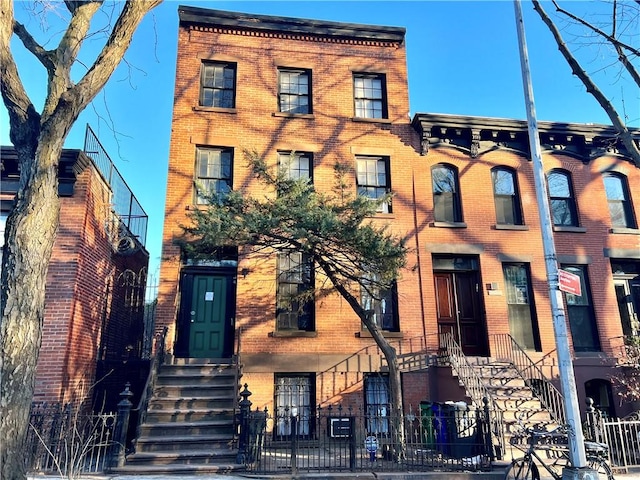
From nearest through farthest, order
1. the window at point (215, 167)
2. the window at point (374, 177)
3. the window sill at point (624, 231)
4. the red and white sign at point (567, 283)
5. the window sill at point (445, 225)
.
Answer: the red and white sign at point (567, 283)
the window at point (215, 167)
the window sill at point (445, 225)
the window at point (374, 177)
the window sill at point (624, 231)

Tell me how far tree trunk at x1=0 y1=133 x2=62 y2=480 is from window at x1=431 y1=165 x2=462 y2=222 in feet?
34.5

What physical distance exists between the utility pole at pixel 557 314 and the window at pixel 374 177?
5.69m

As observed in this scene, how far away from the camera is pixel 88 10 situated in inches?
260

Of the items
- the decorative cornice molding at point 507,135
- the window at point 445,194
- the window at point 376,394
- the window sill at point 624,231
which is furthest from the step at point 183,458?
the window sill at point 624,231

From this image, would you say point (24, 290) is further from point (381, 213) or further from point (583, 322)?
point (583, 322)

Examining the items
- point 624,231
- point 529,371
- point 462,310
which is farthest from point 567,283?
point 624,231

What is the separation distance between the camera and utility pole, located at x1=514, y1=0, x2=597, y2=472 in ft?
21.8

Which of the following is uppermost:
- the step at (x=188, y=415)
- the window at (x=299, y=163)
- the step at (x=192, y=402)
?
the window at (x=299, y=163)

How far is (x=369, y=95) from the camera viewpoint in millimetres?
14555

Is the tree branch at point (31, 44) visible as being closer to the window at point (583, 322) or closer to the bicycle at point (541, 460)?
the bicycle at point (541, 460)

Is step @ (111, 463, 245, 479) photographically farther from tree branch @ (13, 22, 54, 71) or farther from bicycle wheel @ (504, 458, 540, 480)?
tree branch @ (13, 22, 54, 71)

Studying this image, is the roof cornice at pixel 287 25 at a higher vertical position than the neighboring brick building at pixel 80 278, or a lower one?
higher

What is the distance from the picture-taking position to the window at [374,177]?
13.5 m

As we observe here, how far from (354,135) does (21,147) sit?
9557 mm
